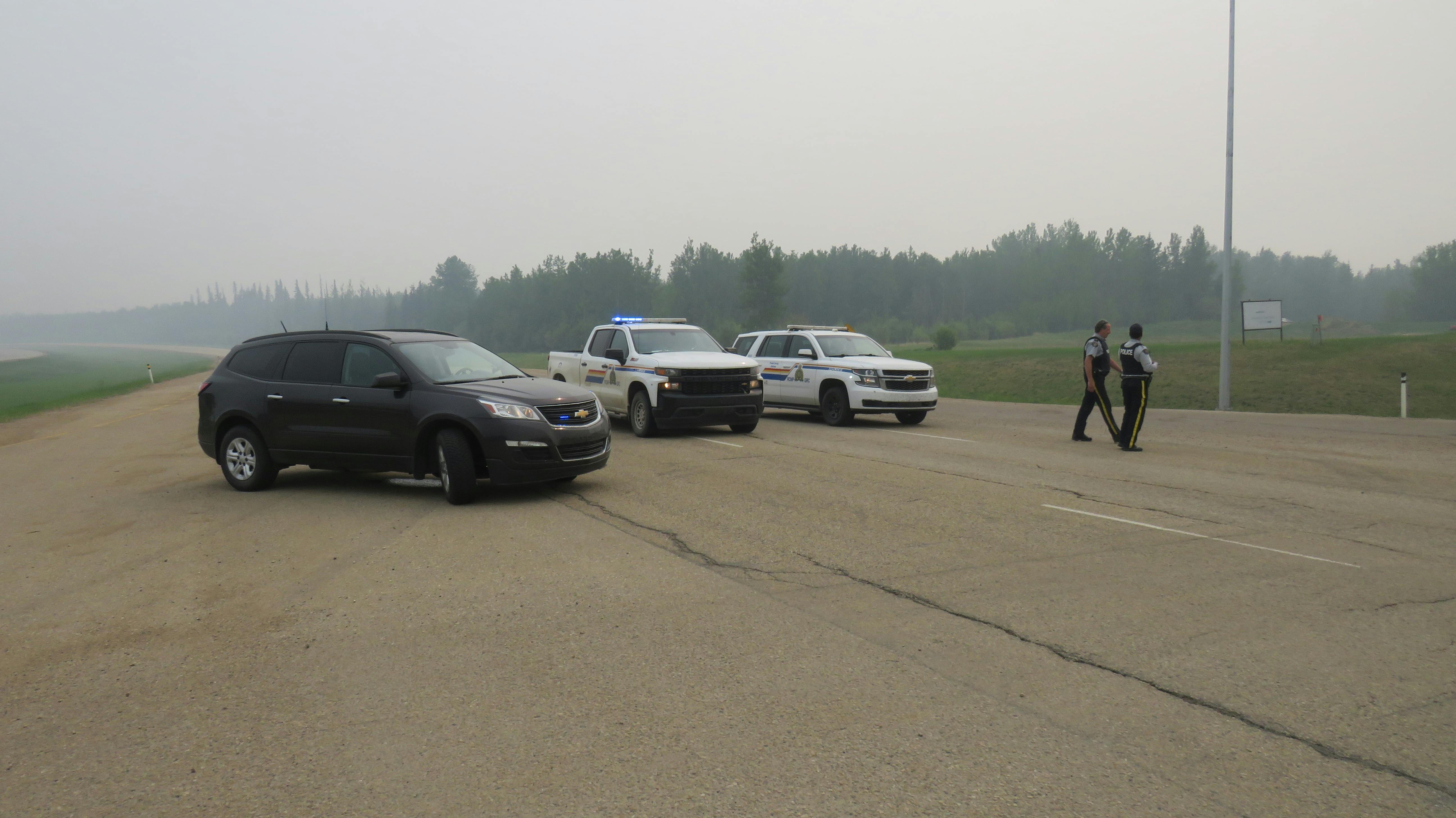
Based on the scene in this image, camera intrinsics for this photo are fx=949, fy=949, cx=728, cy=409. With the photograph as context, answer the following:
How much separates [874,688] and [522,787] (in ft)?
5.84

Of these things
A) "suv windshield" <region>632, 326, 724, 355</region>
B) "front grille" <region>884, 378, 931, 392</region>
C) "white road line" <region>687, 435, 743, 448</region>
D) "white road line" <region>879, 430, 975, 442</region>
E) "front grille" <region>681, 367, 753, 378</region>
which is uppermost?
"suv windshield" <region>632, 326, 724, 355</region>

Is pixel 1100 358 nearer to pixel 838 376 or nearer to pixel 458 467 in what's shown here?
pixel 838 376

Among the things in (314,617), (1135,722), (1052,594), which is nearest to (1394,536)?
(1052,594)

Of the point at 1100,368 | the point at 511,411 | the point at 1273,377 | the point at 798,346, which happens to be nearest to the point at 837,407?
the point at 798,346

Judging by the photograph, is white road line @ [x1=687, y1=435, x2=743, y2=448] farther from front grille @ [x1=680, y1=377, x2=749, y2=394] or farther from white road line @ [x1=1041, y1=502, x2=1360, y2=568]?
white road line @ [x1=1041, y1=502, x2=1360, y2=568]

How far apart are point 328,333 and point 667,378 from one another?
5872mm

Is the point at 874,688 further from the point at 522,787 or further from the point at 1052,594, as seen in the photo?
the point at 1052,594

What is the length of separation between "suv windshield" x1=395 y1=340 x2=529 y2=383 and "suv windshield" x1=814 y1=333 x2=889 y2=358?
29.7 ft

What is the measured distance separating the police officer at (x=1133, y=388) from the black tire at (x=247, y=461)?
11839 millimetres

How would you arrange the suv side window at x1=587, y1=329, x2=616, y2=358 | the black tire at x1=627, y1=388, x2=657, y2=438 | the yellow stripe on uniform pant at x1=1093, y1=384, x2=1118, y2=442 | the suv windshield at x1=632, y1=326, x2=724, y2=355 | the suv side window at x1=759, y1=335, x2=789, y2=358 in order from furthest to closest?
the suv side window at x1=759, y1=335, x2=789, y2=358
the suv side window at x1=587, y1=329, x2=616, y2=358
the suv windshield at x1=632, y1=326, x2=724, y2=355
the black tire at x1=627, y1=388, x2=657, y2=438
the yellow stripe on uniform pant at x1=1093, y1=384, x2=1118, y2=442

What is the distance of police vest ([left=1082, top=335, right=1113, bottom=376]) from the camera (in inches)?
595

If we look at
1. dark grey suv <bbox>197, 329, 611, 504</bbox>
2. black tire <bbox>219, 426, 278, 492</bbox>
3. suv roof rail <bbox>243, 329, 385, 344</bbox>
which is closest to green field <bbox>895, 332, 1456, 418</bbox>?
dark grey suv <bbox>197, 329, 611, 504</bbox>

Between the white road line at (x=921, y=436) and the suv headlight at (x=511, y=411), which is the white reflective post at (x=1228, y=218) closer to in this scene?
the white road line at (x=921, y=436)

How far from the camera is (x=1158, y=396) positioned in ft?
100
